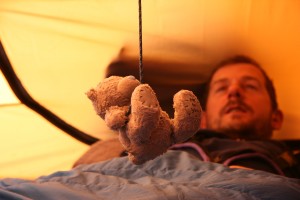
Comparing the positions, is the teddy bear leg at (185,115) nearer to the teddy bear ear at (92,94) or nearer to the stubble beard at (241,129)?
the teddy bear ear at (92,94)

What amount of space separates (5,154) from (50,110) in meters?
0.14

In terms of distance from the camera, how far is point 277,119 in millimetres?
1210

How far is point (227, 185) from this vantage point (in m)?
0.57

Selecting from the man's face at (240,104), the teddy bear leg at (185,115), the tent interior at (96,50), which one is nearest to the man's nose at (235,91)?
the man's face at (240,104)

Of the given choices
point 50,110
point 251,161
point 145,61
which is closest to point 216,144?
point 251,161

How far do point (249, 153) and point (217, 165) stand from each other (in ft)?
0.57

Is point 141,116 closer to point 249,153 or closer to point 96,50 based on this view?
point 249,153

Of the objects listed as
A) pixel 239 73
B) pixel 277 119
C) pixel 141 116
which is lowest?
pixel 277 119

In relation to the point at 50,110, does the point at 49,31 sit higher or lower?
higher

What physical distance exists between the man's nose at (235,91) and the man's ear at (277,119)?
0.15 meters

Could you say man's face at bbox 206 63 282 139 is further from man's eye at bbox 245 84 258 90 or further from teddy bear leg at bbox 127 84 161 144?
teddy bear leg at bbox 127 84 161 144

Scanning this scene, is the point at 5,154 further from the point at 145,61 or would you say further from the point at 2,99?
the point at 145,61

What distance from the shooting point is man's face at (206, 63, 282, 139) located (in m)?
1.10

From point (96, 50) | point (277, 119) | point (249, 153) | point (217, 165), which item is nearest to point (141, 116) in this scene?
point (217, 165)
